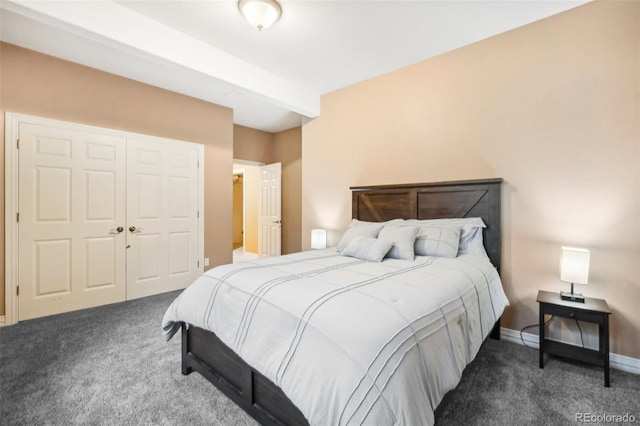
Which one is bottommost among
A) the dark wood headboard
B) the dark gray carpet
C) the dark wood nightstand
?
the dark gray carpet

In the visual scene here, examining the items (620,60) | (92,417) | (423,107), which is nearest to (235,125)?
(423,107)

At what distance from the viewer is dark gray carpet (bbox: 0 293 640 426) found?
158 centimetres

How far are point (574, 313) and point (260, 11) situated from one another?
334 cm

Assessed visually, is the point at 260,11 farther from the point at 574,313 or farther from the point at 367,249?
the point at 574,313

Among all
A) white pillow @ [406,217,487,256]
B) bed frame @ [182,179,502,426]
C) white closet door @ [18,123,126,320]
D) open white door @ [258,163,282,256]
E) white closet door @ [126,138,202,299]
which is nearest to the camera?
bed frame @ [182,179,502,426]

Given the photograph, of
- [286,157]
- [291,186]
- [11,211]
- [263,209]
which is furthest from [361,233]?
[263,209]

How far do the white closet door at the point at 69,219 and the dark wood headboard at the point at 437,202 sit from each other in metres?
3.09

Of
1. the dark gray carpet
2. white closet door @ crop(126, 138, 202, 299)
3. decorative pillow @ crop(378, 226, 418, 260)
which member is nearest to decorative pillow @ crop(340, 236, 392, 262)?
decorative pillow @ crop(378, 226, 418, 260)

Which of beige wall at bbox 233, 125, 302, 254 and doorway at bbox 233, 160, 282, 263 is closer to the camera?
beige wall at bbox 233, 125, 302, 254

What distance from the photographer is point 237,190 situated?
8570mm

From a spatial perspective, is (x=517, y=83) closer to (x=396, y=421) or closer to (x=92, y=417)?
(x=396, y=421)

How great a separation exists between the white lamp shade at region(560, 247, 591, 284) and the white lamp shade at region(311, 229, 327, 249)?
262 centimetres

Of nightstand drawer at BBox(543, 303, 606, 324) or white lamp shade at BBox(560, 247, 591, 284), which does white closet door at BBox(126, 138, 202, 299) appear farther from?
white lamp shade at BBox(560, 247, 591, 284)

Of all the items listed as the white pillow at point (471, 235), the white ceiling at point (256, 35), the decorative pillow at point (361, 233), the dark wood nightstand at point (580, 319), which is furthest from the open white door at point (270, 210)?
the dark wood nightstand at point (580, 319)
